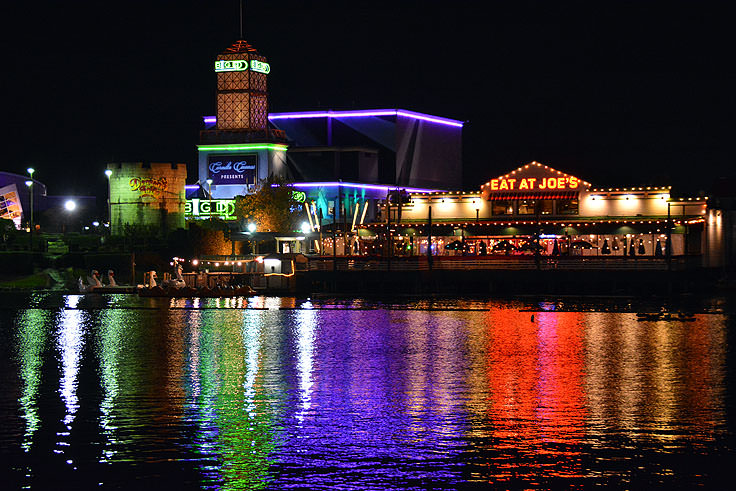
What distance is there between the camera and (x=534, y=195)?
9925 centimetres

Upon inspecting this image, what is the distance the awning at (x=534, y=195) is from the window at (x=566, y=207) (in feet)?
2.67

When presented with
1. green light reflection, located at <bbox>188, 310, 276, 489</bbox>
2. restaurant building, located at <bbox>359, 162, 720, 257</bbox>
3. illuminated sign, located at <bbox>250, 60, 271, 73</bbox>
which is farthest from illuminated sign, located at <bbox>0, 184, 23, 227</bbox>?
green light reflection, located at <bbox>188, 310, 276, 489</bbox>

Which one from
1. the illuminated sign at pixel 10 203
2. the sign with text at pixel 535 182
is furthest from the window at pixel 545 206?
the illuminated sign at pixel 10 203

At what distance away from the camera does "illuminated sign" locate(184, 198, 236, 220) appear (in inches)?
5059

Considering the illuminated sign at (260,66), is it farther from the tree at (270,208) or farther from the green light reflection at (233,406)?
the green light reflection at (233,406)

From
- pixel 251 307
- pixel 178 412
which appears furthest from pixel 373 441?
pixel 251 307

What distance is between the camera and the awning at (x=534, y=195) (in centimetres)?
9819

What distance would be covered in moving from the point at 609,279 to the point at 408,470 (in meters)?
60.4

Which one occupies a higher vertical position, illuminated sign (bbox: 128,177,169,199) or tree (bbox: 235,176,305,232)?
illuminated sign (bbox: 128,177,169,199)

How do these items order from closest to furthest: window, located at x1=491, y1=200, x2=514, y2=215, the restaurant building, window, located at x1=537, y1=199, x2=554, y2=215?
the restaurant building, window, located at x1=537, y1=199, x2=554, y2=215, window, located at x1=491, y1=200, x2=514, y2=215

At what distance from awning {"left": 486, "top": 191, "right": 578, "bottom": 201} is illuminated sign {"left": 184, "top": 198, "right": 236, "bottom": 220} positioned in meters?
38.3

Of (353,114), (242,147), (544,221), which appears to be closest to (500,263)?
(544,221)

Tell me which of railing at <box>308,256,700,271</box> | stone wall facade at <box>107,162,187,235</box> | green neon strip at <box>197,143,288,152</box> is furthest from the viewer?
green neon strip at <box>197,143,288,152</box>

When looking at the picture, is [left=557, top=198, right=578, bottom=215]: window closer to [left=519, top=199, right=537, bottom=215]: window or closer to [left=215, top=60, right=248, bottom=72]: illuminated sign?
[left=519, top=199, right=537, bottom=215]: window
